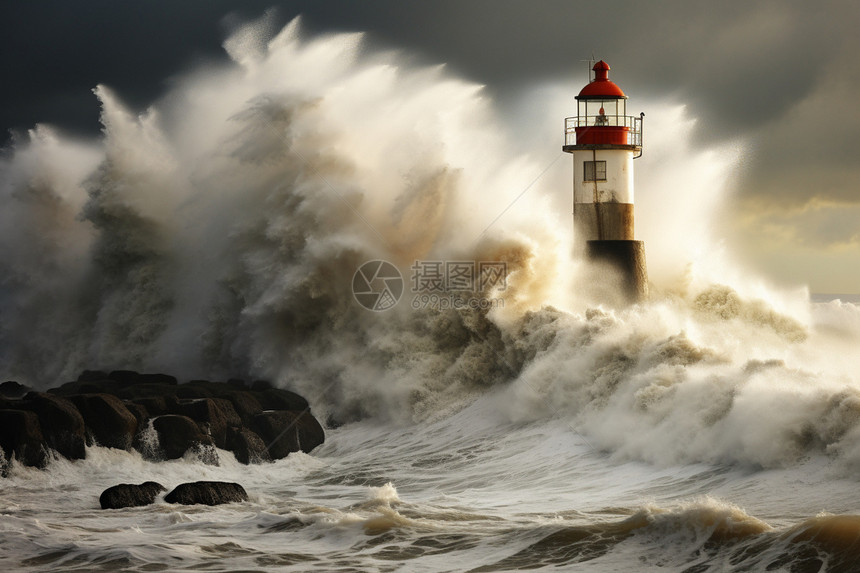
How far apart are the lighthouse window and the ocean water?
91 cm

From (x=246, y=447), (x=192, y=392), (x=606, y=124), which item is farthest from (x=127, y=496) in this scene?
(x=606, y=124)

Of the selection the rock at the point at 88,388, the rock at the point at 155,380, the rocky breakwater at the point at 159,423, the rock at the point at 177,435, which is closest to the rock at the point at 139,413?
the rocky breakwater at the point at 159,423

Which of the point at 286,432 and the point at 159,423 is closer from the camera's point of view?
the point at 159,423

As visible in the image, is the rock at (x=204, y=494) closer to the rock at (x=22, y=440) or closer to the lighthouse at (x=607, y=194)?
the rock at (x=22, y=440)

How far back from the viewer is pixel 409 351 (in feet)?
54.7

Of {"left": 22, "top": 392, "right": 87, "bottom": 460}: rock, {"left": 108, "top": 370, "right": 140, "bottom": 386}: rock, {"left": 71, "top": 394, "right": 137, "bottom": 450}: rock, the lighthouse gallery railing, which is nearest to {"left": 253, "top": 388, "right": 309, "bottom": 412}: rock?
{"left": 108, "top": 370, "right": 140, "bottom": 386}: rock

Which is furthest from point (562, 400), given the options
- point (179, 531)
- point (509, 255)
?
point (179, 531)

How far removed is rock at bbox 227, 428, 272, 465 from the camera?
45.4ft

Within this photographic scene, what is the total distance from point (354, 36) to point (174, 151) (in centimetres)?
426

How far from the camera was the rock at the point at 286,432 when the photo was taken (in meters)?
14.5

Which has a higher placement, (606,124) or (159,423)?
(606,124)

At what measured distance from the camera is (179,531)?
9812 mm

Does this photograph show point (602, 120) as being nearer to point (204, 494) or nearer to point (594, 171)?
point (594, 171)

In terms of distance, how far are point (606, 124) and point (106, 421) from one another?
28.0ft
